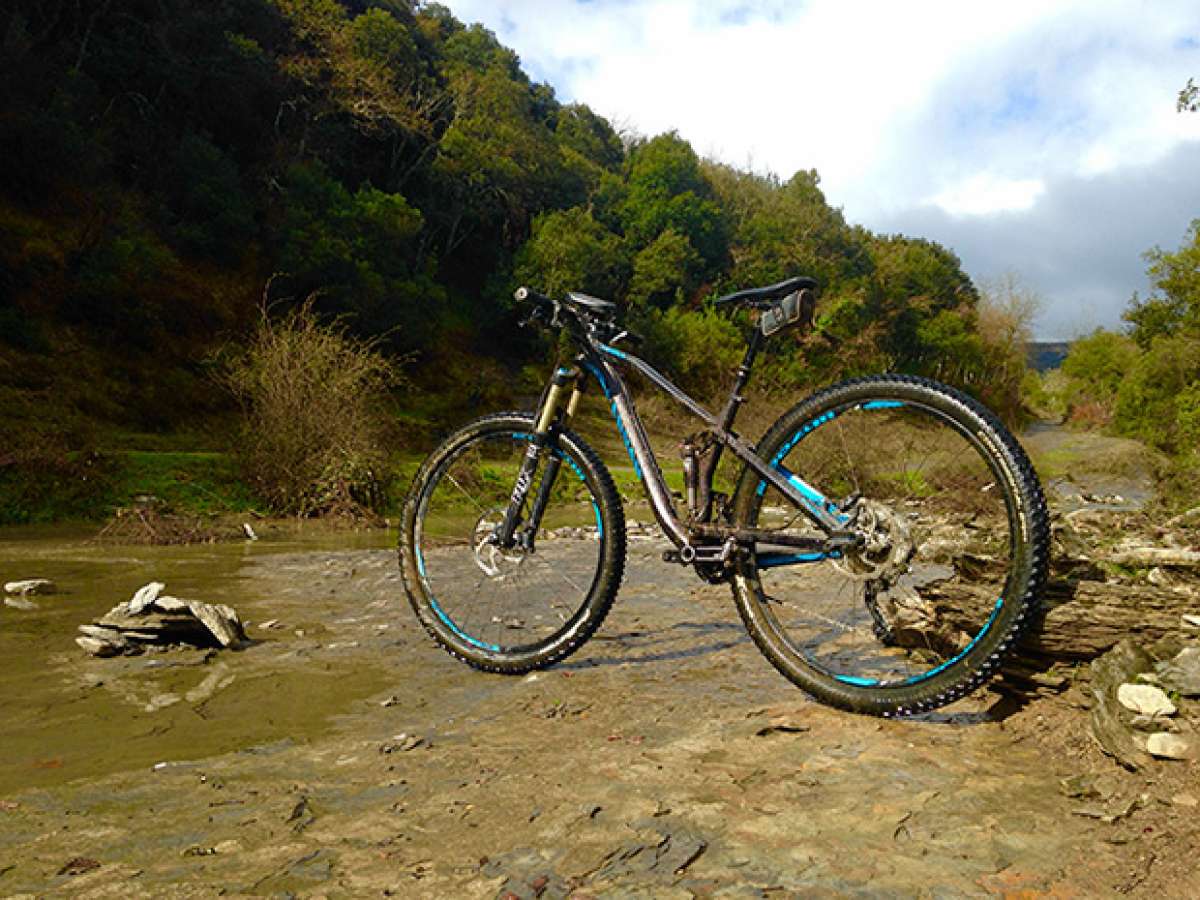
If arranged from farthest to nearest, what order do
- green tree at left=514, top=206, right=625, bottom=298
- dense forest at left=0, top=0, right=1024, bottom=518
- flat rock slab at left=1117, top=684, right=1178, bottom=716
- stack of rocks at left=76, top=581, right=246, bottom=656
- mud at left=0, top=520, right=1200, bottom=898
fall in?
green tree at left=514, top=206, right=625, bottom=298
dense forest at left=0, top=0, right=1024, bottom=518
stack of rocks at left=76, top=581, right=246, bottom=656
flat rock slab at left=1117, top=684, right=1178, bottom=716
mud at left=0, top=520, right=1200, bottom=898

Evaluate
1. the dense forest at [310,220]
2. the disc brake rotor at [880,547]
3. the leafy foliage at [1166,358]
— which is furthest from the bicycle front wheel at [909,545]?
the leafy foliage at [1166,358]

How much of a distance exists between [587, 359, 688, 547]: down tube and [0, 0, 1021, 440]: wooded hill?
7.42 metres

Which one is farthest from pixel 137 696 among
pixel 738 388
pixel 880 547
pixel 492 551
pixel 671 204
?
pixel 671 204

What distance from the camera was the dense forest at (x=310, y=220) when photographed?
22.4 metres

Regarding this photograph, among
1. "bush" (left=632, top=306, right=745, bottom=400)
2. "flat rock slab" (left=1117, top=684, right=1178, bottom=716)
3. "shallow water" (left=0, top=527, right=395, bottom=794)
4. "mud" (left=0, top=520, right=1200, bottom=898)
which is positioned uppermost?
"bush" (left=632, top=306, right=745, bottom=400)

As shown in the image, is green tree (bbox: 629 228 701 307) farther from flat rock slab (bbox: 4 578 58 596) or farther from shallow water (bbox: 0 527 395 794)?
shallow water (bbox: 0 527 395 794)

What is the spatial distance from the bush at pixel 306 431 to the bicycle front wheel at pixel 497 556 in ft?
25.1

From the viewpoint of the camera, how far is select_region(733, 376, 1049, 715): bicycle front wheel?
254cm

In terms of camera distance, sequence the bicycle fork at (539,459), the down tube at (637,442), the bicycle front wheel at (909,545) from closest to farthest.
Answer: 1. the bicycle front wheel at (909,545)
2. the down tube at (637,442)
3. the bicycle fork at (539,459)

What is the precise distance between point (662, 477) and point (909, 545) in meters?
1.15

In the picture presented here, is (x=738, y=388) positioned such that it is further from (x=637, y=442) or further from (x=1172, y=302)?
(x=1172, y=302)

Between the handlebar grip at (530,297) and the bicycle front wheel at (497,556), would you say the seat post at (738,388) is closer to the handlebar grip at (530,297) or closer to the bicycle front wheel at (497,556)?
the bicycle front wheel at (497,556)

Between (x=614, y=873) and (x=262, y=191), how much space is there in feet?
119

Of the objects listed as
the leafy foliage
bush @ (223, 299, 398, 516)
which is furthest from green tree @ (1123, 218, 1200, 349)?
bush @ (223, 299, 398, 516)
